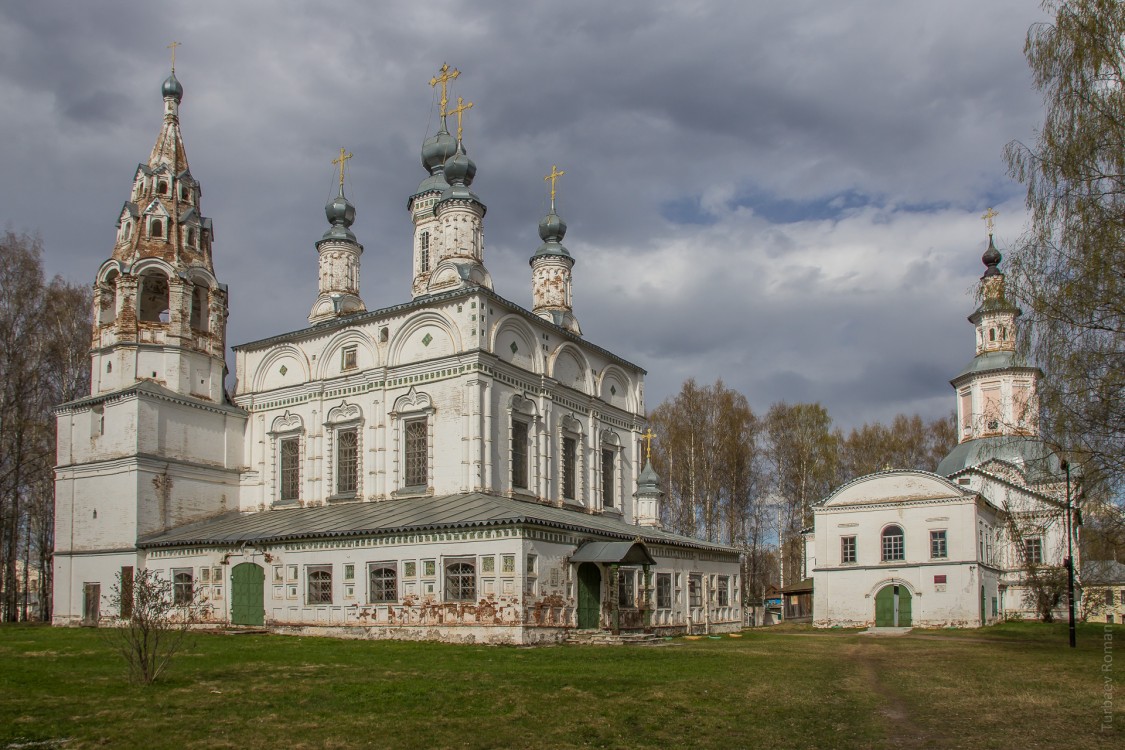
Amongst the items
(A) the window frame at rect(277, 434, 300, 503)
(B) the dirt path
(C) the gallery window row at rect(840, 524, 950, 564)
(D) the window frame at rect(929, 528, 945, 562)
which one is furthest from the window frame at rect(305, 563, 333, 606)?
(D) the window frame at rect(929, 528, 945, 562)

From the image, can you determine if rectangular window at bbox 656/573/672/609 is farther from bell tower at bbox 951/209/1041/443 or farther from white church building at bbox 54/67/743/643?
bell tower at bbox 951/209/1041/443

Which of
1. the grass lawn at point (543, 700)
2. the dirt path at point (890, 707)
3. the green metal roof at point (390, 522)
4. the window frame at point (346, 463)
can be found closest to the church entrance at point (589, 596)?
the green metal roof at point (390, 522)

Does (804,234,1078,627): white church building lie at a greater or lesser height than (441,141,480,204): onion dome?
lesser

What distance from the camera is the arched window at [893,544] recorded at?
35.2 metres

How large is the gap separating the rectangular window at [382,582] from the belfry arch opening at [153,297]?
463 inches

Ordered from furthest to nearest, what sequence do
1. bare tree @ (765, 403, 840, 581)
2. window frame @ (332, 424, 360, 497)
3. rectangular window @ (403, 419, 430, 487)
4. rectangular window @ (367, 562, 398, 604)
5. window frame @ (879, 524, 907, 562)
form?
bare tree @ (765, 403, 840, 581)
window frame @ (879, 524, 907, 562)
window frame @ (332, 424, 360, 497)
rectangular window @ (403, 419, 430, 487)
rectangular window @ (367, 562, 398, 604)

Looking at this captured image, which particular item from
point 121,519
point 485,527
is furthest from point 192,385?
point 485,527

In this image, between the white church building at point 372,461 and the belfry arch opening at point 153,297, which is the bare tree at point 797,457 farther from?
the belfry arch opening at point 153,297

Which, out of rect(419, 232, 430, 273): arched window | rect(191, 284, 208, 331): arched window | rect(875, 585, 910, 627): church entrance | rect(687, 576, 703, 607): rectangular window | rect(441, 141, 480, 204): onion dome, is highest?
rect(441, 141, 480, 204): onion dome

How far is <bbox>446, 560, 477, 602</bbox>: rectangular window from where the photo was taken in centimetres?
2122

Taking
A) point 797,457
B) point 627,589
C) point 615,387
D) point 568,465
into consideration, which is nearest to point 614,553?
point 627,589

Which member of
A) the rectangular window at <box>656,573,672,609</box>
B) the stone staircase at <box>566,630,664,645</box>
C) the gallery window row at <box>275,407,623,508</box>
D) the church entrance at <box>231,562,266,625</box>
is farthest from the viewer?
the gallery window row at <box>275,407,623,508</box>

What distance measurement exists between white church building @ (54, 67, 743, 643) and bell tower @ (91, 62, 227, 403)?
0.20ft

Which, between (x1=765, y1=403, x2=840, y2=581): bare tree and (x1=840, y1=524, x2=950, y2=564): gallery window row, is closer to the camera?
(x1=840, y1=524, x2=950, y2=564): gallery window row
